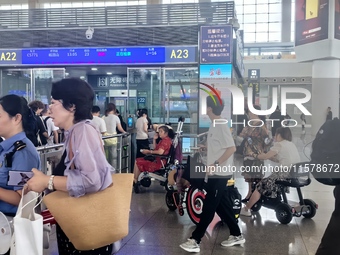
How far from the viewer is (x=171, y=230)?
16.2 ft

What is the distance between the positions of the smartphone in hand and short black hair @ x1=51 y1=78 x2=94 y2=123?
0.34m

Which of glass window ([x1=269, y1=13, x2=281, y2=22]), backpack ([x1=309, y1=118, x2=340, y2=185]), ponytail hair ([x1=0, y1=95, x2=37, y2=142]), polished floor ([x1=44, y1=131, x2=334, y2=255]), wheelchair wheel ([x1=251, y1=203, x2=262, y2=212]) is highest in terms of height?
glass window ([x1=269, y1=13, x2=281, y2=22])

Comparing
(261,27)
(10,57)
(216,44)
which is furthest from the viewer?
(261,27)

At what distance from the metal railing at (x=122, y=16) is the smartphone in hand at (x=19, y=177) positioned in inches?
344

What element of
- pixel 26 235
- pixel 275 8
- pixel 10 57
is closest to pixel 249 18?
pixel 275 8

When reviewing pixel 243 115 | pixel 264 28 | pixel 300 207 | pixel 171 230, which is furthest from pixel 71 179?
pixel 264 28

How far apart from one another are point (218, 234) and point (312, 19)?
5.11 m

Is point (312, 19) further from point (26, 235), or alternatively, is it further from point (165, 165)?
point (26, 235)

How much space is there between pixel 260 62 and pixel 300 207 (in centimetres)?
2099

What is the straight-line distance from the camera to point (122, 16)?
1114cm

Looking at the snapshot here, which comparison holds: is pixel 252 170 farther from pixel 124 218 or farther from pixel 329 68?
pixel 329 68

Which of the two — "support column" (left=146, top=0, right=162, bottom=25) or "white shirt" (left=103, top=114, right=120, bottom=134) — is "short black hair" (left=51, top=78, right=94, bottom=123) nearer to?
"white shirt" (left=103, top=114, right=120, bottom=134)

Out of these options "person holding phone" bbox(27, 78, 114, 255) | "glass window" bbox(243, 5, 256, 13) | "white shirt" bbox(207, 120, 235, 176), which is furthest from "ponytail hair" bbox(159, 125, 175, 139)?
"glass window" bbox(243, 5, 256, 13)

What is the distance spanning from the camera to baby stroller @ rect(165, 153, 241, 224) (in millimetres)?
4520
